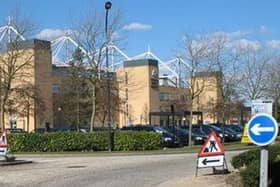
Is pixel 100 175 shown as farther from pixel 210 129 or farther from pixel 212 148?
pixel 210 129

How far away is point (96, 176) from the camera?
62.2 ft

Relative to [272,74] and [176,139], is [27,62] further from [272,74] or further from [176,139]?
[272,74]

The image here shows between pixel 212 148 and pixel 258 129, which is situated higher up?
pixel 258 129

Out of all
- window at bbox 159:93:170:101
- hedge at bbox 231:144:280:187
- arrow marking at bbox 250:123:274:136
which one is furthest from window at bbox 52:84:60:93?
arrow marking at bbox 250:123:274:136

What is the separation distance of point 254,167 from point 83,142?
80.0ft

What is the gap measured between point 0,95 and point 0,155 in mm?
22352

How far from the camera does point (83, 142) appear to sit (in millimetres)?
36094

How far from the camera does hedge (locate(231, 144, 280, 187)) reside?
39.9 feet

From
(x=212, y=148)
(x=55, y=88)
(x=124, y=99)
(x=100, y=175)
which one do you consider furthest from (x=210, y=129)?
(x=55, y=88)

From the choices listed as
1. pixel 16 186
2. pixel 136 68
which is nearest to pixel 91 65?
pixel 16 186

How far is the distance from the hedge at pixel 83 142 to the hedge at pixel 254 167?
62.2ft

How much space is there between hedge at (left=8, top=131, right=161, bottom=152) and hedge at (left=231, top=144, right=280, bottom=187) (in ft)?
62.2

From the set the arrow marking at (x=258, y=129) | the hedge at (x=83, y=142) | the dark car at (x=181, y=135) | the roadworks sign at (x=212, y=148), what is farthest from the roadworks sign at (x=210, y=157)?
the dark car at (x=181, y=135)

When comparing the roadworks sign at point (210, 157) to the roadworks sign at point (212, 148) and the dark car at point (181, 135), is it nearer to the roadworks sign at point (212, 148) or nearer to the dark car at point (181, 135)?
the roadworks sign at point (212, 148)
